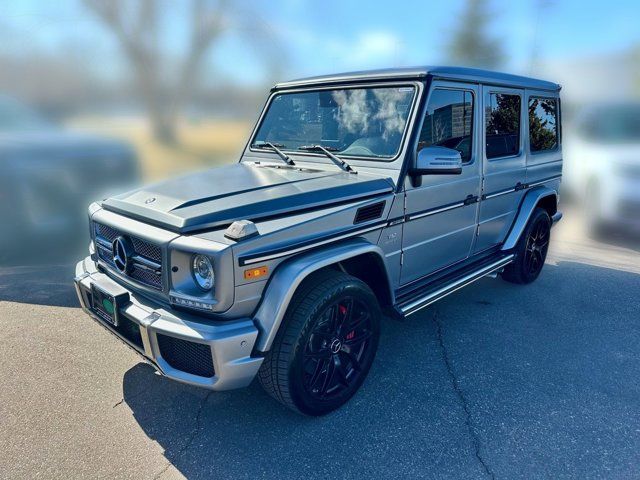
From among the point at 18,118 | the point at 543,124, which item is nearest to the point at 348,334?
the point at 543,124

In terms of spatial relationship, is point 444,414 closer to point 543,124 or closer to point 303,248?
point 303,248

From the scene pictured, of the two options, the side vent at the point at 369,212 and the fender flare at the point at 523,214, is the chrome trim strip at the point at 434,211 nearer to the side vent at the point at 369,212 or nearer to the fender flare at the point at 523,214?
the side vent at the point at 369,212

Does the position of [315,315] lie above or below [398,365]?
above

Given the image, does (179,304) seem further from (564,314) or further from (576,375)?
(564,314)

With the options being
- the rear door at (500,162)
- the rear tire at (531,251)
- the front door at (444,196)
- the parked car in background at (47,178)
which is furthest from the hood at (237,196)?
the parked car in background at (47,178)

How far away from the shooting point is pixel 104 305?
2699 mm

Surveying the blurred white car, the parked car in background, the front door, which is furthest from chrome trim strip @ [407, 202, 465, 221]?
the blurred white car

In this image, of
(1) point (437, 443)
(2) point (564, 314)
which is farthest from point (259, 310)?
(2) point (564, 314)

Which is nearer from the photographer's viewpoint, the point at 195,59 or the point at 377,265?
the point at 377,265

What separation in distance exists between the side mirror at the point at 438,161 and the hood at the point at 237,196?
25 cm

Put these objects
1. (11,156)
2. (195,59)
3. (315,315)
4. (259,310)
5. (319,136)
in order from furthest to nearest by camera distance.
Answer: (195,59) < (11,156) < (319,136) < (315,315) < (259,310)

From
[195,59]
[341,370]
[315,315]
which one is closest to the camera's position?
[315,315]

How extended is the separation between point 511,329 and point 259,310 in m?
2.60

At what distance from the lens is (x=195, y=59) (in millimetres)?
6320
